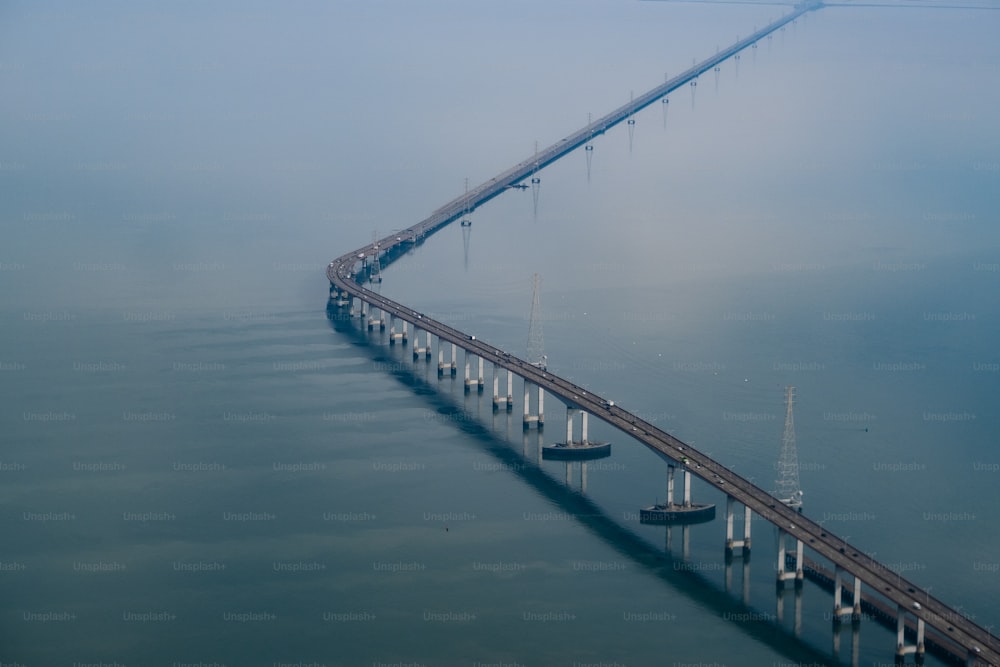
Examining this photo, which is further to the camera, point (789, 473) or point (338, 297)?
point (338, 297)

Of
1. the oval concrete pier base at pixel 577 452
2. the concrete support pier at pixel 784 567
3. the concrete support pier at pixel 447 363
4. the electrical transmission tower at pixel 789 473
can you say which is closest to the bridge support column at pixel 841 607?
the concrete support pier at pixel 784 567

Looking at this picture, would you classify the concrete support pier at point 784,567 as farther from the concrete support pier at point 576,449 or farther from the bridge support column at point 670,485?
the concrete support pier at point 576,449

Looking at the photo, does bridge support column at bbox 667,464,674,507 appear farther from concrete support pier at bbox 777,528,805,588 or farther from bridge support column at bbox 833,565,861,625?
bridge support column at bbox 833,565,861,625

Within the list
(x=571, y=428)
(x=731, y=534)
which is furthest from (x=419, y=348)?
(x=731, y=534)

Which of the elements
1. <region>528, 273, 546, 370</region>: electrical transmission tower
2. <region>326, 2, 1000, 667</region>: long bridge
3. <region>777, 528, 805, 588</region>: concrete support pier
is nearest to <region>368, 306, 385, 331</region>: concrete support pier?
<region>326, 2, 1000, 667</region>: long bridge

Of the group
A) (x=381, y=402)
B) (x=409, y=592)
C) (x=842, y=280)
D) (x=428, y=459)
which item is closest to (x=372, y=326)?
(x=381, y=402)

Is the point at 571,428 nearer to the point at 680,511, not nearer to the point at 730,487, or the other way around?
the point at 680,511

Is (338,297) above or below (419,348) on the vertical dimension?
above
